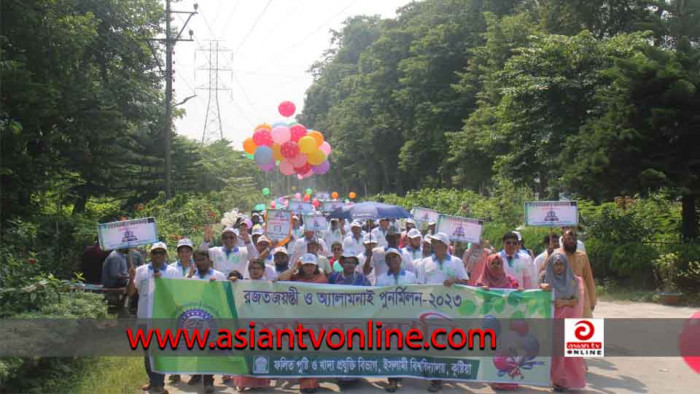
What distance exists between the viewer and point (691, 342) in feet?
34.7

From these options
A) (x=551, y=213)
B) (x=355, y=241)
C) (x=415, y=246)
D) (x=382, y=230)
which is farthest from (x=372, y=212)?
(x=551, y=213)

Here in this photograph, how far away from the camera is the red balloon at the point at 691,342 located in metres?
9.23

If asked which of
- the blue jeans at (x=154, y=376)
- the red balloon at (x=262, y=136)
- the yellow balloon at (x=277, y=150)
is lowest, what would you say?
the blue jeans at (x=154, y=376)

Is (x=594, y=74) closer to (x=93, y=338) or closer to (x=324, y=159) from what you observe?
(x=324, y=159)

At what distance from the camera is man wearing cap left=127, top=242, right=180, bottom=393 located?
7.64m

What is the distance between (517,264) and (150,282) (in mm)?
4562

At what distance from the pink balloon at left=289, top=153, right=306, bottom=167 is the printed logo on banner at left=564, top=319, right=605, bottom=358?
44.8ft

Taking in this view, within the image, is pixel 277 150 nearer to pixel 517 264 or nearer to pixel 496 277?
pixel 517 264

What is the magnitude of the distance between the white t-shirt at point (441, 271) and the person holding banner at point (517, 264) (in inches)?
30.8

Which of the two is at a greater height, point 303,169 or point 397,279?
point 303,169

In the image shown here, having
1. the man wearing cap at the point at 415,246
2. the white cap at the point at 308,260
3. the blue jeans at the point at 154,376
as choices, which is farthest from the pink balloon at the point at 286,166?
the blue jeans at the point at 154,376

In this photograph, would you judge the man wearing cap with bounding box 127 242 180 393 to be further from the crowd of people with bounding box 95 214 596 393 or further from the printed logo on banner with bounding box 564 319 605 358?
the printed logo on banner with bounding box 564 319 605 358

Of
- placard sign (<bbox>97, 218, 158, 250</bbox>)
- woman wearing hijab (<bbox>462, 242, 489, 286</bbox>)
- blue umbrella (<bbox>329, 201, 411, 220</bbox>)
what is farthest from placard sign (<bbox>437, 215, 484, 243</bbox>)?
blue umbrella (<bbox>329, 201, 411, 220</bbox>)

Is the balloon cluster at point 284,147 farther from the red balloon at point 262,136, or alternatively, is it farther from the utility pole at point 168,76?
the utility pole at point 168,76
